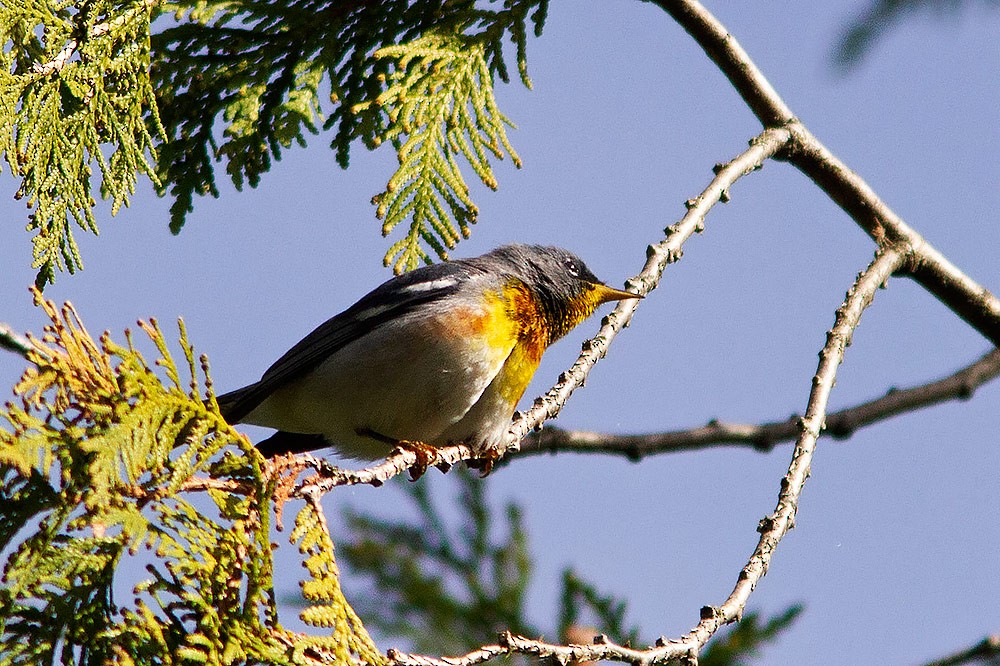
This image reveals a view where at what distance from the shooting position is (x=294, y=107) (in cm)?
338

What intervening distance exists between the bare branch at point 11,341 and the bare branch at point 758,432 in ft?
5.85

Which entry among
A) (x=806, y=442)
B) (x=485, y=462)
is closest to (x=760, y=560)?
(x=806, y=442)

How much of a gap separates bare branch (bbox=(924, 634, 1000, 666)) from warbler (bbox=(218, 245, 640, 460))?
5.06ft

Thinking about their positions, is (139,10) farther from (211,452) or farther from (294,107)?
(211,452)

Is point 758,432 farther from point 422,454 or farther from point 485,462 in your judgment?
point 422,454

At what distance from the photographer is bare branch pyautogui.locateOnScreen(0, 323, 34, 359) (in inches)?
123

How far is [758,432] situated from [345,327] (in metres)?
1.70

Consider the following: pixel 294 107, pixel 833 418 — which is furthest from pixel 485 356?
pixel 833 418

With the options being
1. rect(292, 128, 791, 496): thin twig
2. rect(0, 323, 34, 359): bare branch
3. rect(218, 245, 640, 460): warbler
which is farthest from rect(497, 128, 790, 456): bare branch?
rect(0, 323, 34, 359): bare branch

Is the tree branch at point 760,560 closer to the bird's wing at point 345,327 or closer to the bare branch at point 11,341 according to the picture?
the bird's wing at point 345,327

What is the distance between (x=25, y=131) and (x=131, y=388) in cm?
115

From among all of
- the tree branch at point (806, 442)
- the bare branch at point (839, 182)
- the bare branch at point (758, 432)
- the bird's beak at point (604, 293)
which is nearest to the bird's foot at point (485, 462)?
the bare branch at point (758, 432)

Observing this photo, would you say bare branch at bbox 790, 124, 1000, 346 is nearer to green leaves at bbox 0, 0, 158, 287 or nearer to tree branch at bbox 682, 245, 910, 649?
tree branch at bbox 682, 245, 910, 649

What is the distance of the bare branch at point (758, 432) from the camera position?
398 centimetres
